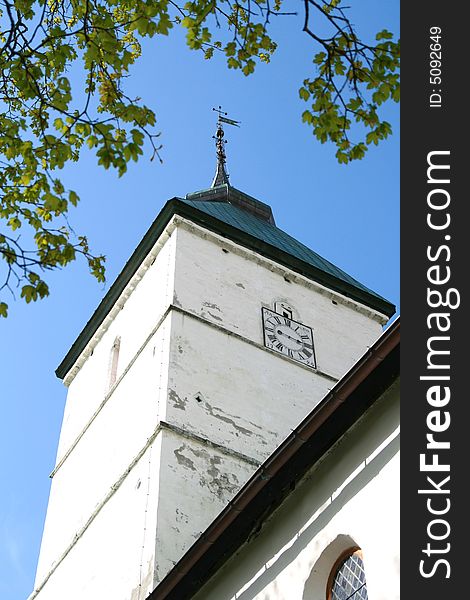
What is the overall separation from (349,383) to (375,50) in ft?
10.1

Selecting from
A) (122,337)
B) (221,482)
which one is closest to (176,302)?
(122,337)

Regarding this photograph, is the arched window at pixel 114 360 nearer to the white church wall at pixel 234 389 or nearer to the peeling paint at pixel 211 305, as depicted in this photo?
the peeling paint at pixel 211 305

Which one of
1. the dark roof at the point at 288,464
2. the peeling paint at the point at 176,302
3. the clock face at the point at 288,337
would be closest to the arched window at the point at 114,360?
the peeling paint at the point at 176,302

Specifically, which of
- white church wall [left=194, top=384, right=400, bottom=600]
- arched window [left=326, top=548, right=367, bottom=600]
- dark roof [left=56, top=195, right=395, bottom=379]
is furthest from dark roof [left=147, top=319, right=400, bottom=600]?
dark roof [left=56, top=195, right=395, bottom=379]

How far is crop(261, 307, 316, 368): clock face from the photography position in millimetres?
20703

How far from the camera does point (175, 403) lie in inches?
707

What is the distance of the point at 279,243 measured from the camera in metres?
23.6

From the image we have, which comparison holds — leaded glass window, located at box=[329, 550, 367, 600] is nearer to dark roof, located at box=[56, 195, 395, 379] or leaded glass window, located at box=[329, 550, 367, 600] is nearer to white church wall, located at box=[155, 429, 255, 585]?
white church wall, located at box=[155, 429, 255, 585]

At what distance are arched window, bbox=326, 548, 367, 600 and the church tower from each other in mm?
5861

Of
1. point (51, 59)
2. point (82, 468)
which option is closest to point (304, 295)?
point (82, 468)

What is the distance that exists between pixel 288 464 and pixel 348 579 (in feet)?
4.24

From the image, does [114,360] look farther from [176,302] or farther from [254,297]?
[254,297]

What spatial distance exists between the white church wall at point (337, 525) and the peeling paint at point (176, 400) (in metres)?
7.12

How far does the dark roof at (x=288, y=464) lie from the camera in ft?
31.2
